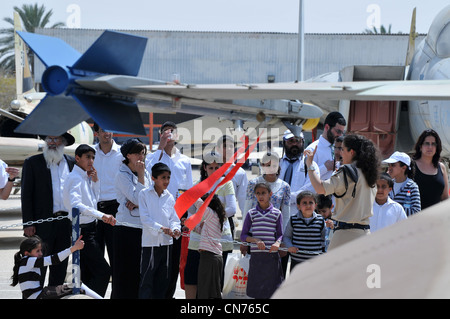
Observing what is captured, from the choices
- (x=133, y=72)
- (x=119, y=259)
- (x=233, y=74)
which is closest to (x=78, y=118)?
(x=133, y=72)

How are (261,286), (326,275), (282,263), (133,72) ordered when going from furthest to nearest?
(282,263), (261,286), (133,72), (326,275)

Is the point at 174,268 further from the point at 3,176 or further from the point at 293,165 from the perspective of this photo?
the point at 3,176

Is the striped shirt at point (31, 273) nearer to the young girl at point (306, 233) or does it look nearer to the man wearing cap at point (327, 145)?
the young girl at point (306, 233)

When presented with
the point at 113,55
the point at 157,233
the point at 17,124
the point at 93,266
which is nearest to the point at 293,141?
the point at 157,233

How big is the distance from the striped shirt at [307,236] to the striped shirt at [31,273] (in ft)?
7.94

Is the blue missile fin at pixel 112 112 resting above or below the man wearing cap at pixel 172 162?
above

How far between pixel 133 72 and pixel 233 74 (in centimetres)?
3827

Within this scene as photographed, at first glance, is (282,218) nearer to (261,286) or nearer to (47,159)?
(261,286)

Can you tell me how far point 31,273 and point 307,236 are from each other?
279 cm

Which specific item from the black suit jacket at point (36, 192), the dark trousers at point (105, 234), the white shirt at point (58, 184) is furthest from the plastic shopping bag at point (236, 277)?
the black suit jacket at point (36, 192)

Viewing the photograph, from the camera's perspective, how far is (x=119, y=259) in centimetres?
676

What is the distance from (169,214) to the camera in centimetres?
664

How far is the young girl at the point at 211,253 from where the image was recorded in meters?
6.65

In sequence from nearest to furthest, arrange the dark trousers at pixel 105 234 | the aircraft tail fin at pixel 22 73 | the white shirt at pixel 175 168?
1. the dark trousers at pixel 105 234
2. the white shirt at pixel 175 168
3. the aircraft tail fin at pixel 22 73
